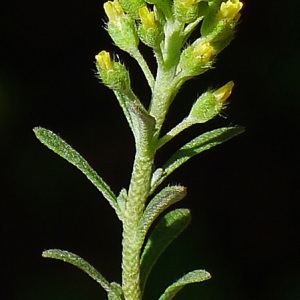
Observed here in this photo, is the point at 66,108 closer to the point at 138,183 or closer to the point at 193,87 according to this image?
the point at 193,87

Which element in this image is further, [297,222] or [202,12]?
[297,222]

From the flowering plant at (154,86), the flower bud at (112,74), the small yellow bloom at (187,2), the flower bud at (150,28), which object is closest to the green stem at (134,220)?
the flowering plant at (154,86)

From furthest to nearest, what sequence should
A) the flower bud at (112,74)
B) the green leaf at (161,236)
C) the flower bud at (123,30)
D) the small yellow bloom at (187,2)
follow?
the green leaf at (161,236)
the flower bud at (123,30)
the flower bud at (112,74)
the small yellow bloom at (187,2)

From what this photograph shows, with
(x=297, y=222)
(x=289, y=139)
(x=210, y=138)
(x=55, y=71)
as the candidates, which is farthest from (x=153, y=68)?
(x=210, y=138)

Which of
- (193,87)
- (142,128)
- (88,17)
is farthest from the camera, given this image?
(88,17)

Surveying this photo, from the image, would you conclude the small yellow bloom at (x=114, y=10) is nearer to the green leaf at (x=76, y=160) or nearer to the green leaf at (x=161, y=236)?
the green leaf at (x=76, y=160)
